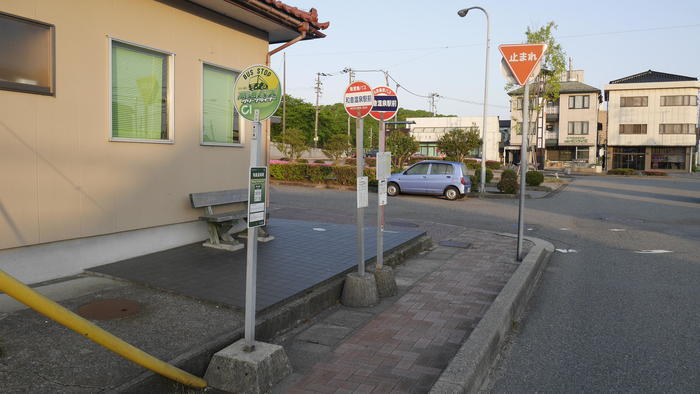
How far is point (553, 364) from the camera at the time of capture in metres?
4.38

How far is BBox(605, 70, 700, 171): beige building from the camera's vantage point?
5466 centimetres

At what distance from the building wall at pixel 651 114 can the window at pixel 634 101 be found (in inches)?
13.0

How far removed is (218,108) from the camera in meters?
8.05

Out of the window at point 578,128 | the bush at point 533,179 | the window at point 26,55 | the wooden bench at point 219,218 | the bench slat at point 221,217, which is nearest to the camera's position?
the window at point 26,55

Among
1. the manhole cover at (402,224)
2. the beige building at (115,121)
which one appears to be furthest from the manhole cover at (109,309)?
the manhole cover at (402,224)

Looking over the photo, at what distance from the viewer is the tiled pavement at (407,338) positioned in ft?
12.7

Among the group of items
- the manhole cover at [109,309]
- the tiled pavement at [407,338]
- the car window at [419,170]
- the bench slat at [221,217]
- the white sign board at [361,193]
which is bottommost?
the tiled pavement at [407,338]

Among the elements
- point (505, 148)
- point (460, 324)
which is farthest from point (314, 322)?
point (505, 148)

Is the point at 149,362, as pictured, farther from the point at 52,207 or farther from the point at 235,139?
the point at 235,139

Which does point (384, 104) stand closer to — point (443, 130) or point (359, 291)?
point (359, 291)

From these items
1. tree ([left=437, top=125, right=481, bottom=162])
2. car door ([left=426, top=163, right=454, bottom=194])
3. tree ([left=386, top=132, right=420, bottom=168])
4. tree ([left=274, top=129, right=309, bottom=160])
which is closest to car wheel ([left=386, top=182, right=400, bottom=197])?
car door ([left=426, top=163, right=454, bottom=194])

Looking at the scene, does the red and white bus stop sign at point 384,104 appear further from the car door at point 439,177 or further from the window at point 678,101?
the window at point 678,101

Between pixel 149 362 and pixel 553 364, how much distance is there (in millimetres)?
3261

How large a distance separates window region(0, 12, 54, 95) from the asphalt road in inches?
209
